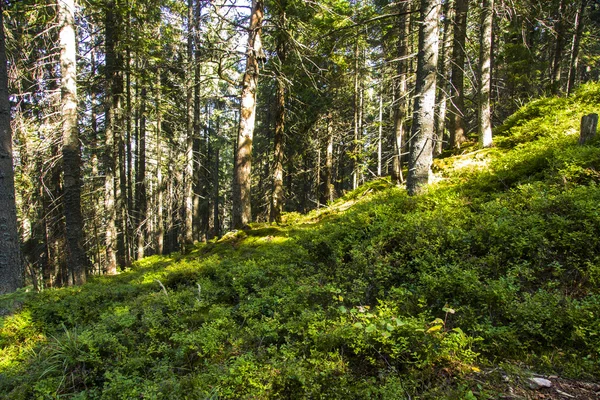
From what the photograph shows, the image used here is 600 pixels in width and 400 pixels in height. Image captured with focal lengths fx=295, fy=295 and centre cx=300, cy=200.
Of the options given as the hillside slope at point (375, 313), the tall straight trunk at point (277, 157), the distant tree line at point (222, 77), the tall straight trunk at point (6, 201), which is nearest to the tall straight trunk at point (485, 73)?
the distant tree line at point (222, 77)

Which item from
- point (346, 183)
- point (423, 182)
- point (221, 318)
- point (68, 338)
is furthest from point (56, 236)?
point (346, 183)

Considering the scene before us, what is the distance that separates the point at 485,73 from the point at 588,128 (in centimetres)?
Result: 355

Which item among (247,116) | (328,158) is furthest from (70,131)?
(328,158)

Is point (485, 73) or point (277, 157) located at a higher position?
point (485, 73)

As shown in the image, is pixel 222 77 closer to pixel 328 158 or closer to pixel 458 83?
pixel 458 83

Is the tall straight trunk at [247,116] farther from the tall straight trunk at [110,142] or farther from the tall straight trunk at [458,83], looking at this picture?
the tall straight trunk at [458,83]

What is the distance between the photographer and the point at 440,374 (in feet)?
9.17

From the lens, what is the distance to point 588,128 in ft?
21.2

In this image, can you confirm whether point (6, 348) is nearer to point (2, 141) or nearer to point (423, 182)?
point (2, 141)

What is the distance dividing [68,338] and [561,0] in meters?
20.1

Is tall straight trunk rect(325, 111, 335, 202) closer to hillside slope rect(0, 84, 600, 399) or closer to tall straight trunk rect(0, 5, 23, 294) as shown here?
hillside slope rect(0, 84, 600, 399)

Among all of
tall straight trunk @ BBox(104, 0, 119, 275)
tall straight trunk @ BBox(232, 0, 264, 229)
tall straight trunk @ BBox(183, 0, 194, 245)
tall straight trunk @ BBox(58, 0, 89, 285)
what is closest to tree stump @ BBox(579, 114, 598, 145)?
tall straight trunk @ BBox(232, 0, 264, 229)

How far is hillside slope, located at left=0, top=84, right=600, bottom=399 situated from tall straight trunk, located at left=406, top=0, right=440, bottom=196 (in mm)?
715

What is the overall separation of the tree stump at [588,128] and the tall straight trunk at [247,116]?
26.4ft
